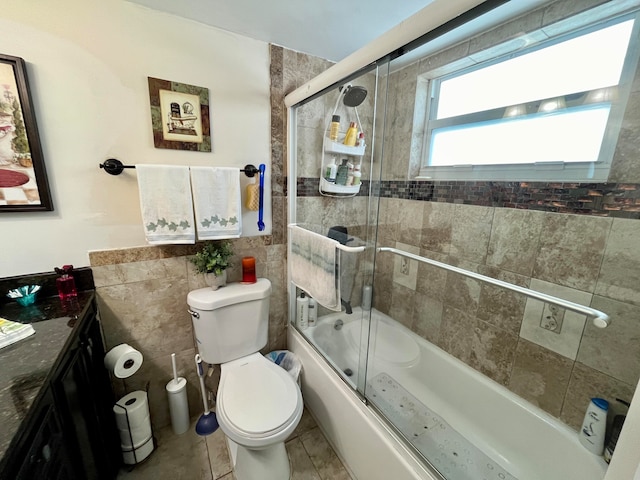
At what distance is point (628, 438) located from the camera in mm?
488

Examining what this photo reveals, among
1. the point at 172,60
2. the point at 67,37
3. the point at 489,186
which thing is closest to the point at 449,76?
the point at 489,186

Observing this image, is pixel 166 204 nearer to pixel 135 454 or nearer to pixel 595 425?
pixel 135 454

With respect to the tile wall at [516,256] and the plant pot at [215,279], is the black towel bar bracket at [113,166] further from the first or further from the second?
the tile wall at [516,256]

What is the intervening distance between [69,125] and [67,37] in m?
0.34

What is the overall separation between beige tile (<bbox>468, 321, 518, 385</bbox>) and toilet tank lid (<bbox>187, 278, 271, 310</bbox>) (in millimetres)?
1214

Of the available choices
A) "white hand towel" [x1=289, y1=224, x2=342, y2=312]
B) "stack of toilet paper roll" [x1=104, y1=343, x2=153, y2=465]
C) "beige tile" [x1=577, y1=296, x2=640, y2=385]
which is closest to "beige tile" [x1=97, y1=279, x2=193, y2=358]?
"stack of toilet paper roll" [x1=104, y1=343, x2=153, y2=465]

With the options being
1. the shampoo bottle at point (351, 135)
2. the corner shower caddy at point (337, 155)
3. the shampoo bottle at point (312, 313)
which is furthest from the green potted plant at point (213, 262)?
the shampoo bottle at point (351, 135)

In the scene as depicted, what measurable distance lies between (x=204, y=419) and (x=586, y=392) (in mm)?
1939

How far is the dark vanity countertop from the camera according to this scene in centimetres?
58

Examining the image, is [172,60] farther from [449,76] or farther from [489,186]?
[489,186]

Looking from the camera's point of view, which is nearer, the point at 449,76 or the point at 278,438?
the point at 278,438

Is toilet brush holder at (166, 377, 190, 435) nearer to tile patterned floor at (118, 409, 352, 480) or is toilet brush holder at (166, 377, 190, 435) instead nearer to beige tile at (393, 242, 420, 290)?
tile patterned floor at (118, 409, 352, 480)

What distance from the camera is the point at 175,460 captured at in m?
1.39

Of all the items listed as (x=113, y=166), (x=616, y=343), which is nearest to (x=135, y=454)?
(x=113, y=166)
